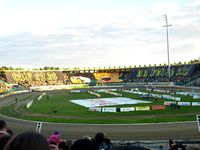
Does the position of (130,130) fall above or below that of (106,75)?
below

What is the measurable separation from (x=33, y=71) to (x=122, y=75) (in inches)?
1757

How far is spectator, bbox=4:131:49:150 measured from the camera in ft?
11.0

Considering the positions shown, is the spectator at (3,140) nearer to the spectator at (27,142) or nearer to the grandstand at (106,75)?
the spectator at (27,142)

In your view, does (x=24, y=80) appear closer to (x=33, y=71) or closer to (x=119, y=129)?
(x=33, y=71)

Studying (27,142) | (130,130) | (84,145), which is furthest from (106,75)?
(27,142)

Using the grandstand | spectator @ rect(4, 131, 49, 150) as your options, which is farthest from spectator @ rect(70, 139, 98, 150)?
the grandstand

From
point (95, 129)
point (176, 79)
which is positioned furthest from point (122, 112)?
point (176, 79)

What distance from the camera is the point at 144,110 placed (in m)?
50.2

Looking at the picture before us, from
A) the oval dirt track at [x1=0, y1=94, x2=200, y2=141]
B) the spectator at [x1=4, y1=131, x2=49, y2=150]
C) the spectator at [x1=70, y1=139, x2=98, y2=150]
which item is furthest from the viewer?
the oval dirt track at [x1=0, y1=94, x2=200, y2=141]

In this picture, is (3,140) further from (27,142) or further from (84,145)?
(27,142)

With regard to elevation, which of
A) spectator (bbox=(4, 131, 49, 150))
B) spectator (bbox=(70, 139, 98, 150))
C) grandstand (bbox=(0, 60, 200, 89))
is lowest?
grandstand (bbox=(0, 60, 200, 89))

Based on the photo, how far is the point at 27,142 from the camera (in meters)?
3.36

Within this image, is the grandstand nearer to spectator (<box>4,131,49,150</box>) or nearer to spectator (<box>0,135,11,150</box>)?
spectator (<box>0,135,11,150</box>)

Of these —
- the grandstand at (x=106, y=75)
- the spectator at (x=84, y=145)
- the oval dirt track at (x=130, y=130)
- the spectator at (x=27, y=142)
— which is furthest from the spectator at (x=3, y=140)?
the grandstand at (x=106, y=75)
